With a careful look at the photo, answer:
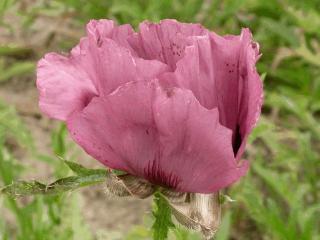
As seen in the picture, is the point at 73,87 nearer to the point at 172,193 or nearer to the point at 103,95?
the point at 103,95

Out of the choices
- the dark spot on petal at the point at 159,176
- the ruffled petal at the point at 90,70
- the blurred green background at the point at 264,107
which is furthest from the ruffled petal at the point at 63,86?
the blurred green background at the point at 264,107

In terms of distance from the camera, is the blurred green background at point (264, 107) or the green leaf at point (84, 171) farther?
the blurred green background at point (264, 107)

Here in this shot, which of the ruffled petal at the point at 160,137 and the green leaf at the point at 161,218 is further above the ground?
the ruffled petal at the point at 160,137

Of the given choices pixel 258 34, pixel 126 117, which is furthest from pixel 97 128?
pixel 258 34

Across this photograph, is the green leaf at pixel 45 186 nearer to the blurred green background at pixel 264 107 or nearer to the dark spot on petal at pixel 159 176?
the dark spot on petal at pixel 159 176

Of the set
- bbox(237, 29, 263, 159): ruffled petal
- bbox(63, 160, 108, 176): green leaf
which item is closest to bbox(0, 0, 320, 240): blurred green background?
bbox(63, 160, 108, 176): green leaf

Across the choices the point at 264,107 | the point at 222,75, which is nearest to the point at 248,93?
the point at 222,75

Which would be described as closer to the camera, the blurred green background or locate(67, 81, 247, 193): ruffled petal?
locate(67, 81, 247, 193): ruffled petal

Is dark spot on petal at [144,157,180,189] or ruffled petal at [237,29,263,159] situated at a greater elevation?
ruffled petal at [237,29,263,159]

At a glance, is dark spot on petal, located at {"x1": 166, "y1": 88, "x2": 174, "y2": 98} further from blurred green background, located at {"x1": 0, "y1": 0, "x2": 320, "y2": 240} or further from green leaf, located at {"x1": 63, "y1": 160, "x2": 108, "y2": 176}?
blurred green background, located at {"x1": 0, "y1": 0, "x2": 320, "y2": 240}
